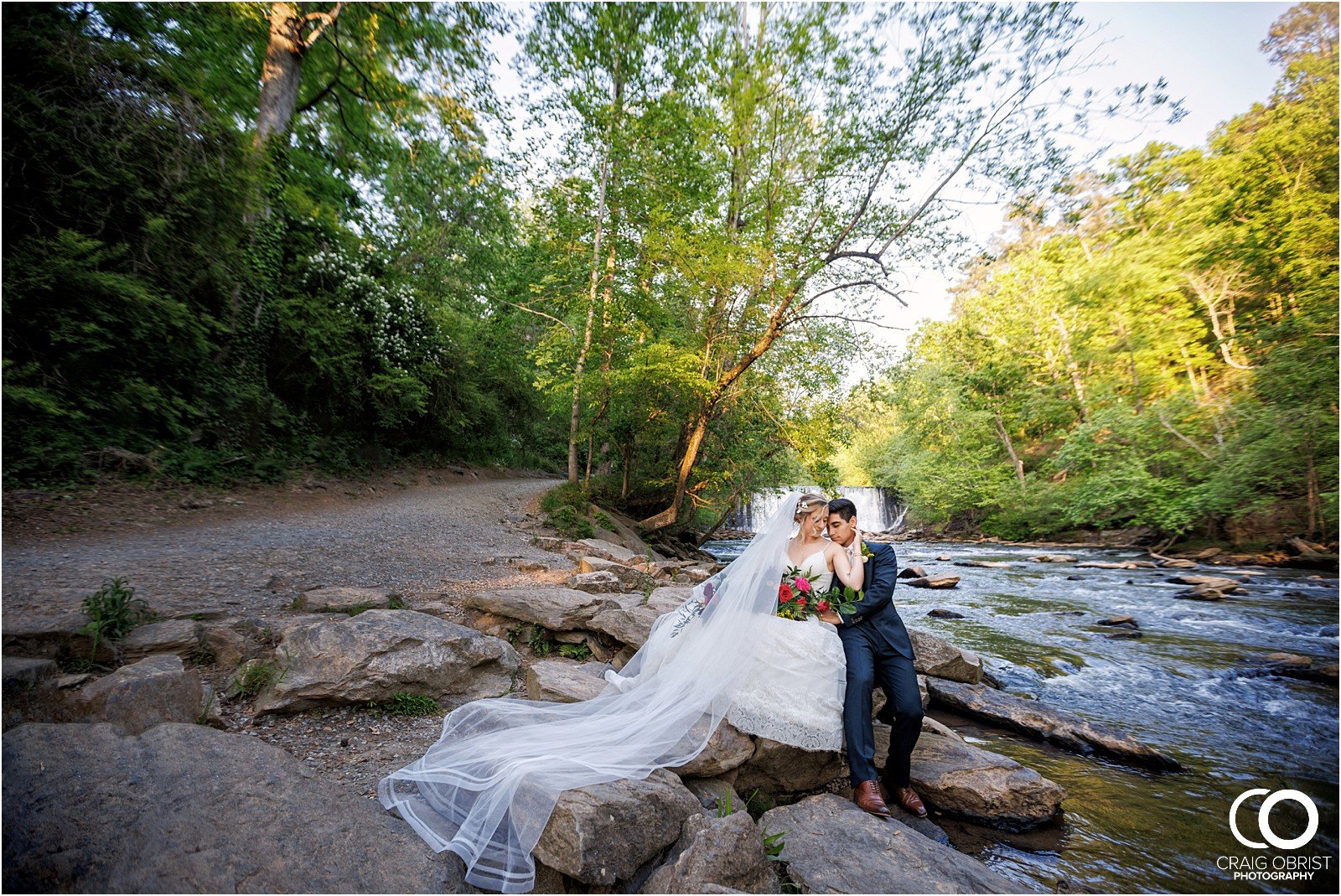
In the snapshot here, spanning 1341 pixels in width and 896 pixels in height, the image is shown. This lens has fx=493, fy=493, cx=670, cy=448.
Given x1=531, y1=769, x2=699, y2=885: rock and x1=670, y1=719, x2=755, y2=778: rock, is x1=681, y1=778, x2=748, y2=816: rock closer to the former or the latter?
x1=670, y1=719, x2=755, y2=778: rock

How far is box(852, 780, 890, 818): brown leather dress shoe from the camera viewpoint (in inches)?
A: 122

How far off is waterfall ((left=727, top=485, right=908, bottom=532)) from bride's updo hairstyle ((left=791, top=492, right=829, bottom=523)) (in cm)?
1993

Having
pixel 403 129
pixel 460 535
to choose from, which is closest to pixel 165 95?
pixel 403 129

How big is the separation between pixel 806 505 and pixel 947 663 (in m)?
2.78

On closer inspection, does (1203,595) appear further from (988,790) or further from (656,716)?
(656,716)

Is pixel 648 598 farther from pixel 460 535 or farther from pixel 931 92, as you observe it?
pixel 931 92

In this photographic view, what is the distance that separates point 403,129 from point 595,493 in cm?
1029

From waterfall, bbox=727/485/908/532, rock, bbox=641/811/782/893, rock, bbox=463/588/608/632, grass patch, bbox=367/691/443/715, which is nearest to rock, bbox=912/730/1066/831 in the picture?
rock, bbox=641/811/782/893

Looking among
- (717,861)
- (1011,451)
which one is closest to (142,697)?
(717,861)

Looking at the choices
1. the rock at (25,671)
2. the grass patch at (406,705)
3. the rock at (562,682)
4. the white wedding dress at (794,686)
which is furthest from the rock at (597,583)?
the rock at (25,671)

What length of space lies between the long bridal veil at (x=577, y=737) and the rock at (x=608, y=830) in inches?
3.0

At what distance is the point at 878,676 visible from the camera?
3666mm

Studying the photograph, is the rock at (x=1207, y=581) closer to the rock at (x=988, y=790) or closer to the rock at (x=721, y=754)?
the rock at (x=988, y=790)

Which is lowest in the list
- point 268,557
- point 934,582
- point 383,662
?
point 934,582
